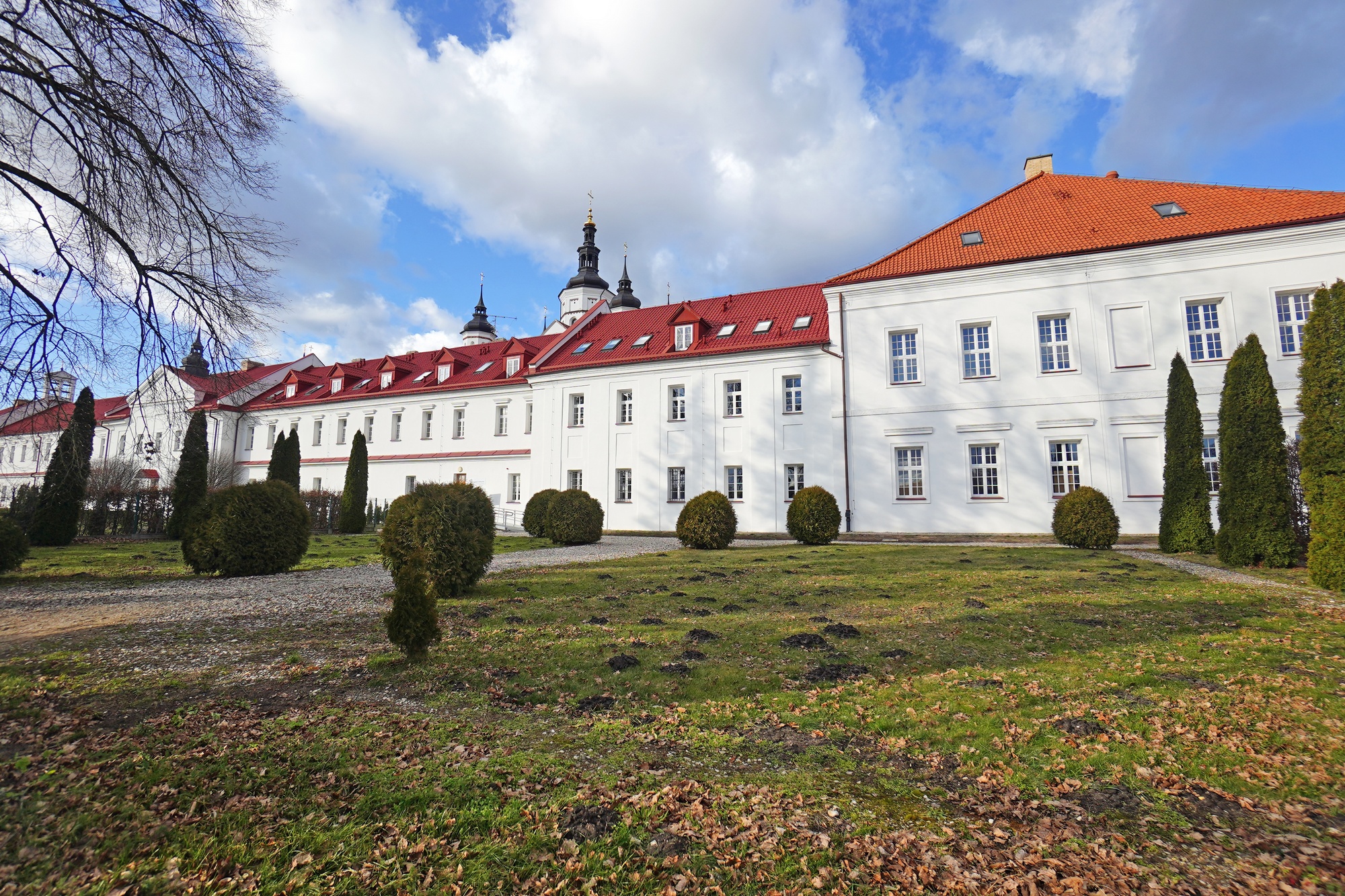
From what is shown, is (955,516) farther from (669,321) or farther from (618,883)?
(618,883)

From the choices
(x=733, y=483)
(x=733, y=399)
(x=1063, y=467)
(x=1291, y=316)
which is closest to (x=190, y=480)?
(x=733, y=483)

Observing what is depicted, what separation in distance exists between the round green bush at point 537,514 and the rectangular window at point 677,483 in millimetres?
6246

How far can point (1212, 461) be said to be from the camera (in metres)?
18.5

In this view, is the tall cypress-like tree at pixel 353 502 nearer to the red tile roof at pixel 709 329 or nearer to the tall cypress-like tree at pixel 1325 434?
the red tile roof at pixel 709 329

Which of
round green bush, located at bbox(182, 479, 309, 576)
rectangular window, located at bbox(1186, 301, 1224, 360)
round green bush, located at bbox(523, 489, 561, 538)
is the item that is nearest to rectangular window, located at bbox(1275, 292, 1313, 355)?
rectangular window, located at bbox(1186, 301, 1224, 360)

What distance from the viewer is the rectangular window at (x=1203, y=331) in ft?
65.0

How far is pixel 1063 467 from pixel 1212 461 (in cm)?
372

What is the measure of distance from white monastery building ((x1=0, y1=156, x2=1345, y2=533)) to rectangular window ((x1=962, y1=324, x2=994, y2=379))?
6 centimetres

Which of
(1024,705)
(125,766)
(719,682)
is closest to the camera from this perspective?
(125,766)

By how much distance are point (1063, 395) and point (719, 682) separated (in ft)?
66.9

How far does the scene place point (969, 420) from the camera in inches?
859

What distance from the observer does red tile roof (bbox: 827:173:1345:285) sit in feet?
64.5

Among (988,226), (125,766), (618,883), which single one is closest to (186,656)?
(125,766)

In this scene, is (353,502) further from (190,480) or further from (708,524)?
(708,524)
